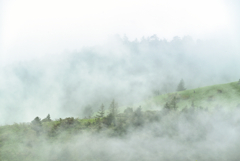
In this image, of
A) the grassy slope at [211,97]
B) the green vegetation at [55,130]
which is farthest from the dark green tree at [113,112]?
the grassy slope at [211,97]

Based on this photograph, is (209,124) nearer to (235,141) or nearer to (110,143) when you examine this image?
(235,141)

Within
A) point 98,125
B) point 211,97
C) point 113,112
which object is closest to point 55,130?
point 98,125

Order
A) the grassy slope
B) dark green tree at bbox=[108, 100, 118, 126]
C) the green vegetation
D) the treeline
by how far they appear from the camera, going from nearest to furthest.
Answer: the green vegetation, the treeline, dark green tree at bbox=[108, 100, 118, 126], the grassy slope

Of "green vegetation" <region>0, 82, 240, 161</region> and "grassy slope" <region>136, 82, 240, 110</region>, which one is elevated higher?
"grassy slope" <region>136, 82, 240, 110</region>

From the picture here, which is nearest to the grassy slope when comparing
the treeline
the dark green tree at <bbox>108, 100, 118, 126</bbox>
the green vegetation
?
the dark green tree at <bbox>108, 100, 118, 126</bbox>

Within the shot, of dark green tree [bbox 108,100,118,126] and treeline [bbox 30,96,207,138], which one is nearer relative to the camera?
treeline [bbox 30,96,207,138]

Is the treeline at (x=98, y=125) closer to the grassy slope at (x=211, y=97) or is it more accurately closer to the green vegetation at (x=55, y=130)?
the green vegetation at (x=55, y=130)

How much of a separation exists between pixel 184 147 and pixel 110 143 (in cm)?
1086

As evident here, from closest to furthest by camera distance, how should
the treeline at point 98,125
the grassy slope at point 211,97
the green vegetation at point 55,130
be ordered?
1. the green vegetation at point 55,130
2. the treeline at point 98,125
3. the grassy slope at point 211,97

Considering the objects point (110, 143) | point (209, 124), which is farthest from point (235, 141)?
point (110, 143)

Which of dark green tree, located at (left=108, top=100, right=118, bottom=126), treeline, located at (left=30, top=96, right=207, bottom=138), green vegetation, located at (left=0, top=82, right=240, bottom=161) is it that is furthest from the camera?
dark green tree, located at (left=108, top=100, right=118, bottom=126)

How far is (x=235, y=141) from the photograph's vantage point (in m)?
22.3

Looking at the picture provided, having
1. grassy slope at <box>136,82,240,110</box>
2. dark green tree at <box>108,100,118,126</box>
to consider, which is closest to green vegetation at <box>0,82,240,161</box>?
dark green tree at <box>108,100,118,126</box>

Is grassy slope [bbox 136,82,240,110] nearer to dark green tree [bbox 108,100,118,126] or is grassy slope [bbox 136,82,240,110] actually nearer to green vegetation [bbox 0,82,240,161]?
dark green tree [bbox 108,100,118,126]
